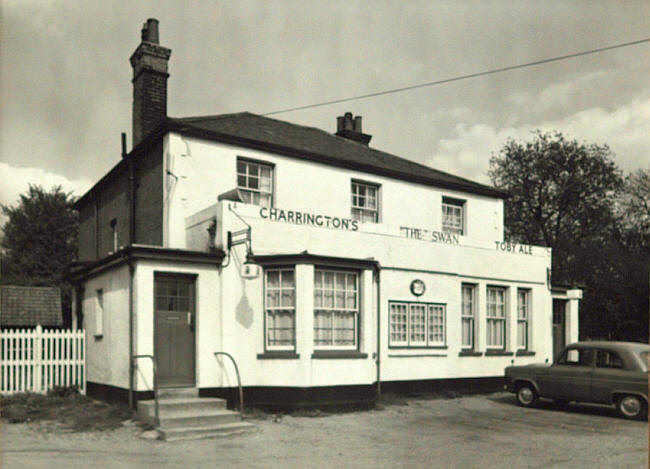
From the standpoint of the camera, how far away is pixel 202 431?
1148 cm

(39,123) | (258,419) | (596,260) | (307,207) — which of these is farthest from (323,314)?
(596,260)

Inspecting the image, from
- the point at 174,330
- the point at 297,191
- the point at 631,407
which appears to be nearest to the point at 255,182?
the point at 297,191

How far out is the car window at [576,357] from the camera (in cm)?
1487

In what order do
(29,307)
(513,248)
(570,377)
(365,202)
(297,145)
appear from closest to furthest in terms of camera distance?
(570,377) < (297,145) < (365,202) < (513,248) < (29,307)

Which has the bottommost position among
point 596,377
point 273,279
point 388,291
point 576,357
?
point 596,377

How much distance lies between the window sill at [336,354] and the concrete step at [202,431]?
2684 mm

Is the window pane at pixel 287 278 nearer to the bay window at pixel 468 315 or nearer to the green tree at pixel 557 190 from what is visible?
the bay window at pixel 468 315

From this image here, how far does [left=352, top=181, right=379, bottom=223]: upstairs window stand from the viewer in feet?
65.2

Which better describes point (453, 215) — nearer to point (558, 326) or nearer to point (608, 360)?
point (558, 326)

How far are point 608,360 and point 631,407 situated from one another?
1086 mm

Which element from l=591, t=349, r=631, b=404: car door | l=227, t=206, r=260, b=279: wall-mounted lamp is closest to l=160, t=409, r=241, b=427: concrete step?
l=227, t=206, r=260, b=279: wall-mounted lamp

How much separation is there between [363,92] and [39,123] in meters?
6.12

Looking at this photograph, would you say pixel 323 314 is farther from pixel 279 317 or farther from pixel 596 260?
pixel 596 260

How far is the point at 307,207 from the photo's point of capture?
18.4 metres
